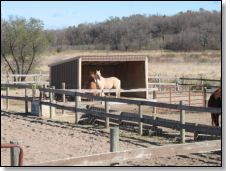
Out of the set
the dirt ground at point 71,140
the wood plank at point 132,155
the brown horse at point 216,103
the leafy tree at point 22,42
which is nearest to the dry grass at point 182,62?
the leafy tree at point 22,42

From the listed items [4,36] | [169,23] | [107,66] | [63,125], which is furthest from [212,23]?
[63,125]

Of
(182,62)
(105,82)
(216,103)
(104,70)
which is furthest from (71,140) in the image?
(182,62)

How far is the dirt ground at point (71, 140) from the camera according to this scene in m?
6.70

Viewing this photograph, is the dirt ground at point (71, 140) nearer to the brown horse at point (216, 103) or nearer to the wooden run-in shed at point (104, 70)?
the brown horse at point (216, 103)

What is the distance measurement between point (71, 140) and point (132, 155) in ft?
14.2

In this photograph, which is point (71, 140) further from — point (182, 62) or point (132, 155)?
point (182, 62)

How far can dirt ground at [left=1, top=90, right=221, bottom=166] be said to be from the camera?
6.70 m

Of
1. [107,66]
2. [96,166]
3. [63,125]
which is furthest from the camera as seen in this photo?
[107,66]

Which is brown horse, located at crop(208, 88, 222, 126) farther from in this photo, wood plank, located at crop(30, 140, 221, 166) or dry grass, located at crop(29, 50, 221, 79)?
dry grass, located at crop(29, 50, 221, 79)

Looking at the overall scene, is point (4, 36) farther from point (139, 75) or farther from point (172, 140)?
point (172, 140)

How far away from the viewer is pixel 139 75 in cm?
1969

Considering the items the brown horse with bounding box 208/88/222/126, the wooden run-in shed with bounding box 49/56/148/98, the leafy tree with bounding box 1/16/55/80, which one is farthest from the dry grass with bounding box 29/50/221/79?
the brown horse with bounding box 208/88/222/126

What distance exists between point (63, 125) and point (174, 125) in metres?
3.82

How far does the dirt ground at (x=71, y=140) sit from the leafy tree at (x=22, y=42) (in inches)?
697
